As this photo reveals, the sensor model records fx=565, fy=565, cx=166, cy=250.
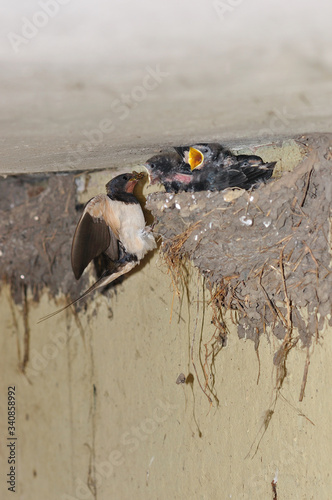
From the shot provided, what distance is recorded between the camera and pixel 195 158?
6.79 feet

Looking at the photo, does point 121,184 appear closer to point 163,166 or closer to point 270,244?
point 163,166

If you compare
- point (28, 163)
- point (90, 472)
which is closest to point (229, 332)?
point (28, 163)

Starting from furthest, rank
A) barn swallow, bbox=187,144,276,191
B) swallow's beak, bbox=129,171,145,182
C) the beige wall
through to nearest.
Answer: swallow's beak, bbox=129,171,145,182, barn swallow, bbox=187,144,276,191, the beige wall

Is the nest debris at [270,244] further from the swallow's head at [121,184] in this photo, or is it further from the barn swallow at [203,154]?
the swallow's head at [121,184]

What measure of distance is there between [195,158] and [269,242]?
1.48ft

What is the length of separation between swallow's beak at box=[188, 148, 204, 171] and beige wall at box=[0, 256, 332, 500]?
0.52 meters

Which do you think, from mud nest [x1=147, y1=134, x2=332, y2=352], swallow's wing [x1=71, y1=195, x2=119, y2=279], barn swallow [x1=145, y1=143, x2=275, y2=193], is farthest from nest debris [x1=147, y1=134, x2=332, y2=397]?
swallow's wing [x1=71, y1=195, x2=119, y2=279]

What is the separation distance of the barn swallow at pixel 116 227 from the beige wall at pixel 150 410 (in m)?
0.14

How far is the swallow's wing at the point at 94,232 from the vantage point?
252cm

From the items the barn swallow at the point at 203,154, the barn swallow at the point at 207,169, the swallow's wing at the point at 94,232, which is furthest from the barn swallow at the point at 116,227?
the barn swallow at the point at 203,154

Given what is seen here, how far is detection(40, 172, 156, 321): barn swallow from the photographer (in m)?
2.51

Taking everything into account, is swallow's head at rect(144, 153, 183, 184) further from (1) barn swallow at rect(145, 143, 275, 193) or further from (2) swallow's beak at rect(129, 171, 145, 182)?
(2) swallow's beak at rect(129, 171, 145, 182)

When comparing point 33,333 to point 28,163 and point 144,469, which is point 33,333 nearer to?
point 144,469

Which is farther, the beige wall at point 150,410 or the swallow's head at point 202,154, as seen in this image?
the swallow's head at point 202,154
